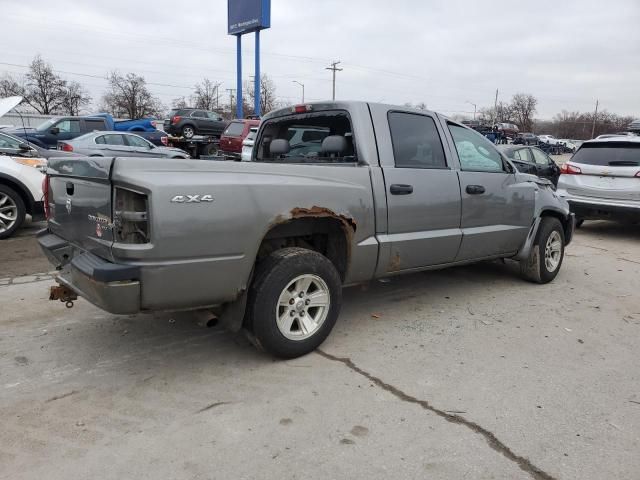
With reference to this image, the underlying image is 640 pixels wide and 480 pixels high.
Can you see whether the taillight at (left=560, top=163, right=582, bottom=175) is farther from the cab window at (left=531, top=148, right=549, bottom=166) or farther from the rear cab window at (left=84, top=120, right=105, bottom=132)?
the rear cab window at (left=84, top=120, right=105, bottom=132)

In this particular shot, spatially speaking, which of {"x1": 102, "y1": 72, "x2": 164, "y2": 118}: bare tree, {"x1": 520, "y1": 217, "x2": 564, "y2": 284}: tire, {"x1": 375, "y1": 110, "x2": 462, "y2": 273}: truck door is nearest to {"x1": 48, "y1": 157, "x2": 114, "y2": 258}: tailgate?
{"x1": 375, "y1": 110, "x2": 462, "y2": 273}: truck door

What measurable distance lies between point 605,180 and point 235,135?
40.4 ft

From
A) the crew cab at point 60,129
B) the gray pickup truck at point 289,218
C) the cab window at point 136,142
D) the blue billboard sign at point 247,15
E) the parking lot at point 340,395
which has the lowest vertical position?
the parking lot at point 340,395

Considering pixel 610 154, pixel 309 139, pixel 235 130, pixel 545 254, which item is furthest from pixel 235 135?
pixel 545 254

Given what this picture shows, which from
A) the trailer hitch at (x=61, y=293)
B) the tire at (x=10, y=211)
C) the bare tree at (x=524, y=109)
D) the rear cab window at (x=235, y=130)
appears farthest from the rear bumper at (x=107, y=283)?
the bare tree at (x=524, y=109)

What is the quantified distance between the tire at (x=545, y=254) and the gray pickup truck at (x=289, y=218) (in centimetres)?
36

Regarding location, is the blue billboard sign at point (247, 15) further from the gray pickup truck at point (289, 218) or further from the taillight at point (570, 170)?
the gray pickup truck at point (289, 218)

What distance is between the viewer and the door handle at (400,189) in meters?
4.09

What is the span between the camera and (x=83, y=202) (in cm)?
330

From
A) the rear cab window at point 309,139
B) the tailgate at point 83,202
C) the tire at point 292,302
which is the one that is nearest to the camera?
the tailgate at point 83,202

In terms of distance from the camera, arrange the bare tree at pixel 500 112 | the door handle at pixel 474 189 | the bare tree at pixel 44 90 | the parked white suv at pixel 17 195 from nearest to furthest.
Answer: the door handle at pixel 474 189, the parked white suv at pixel 17 195, the bare tree at pixel 44 90, the bare tree at pixel 500 112

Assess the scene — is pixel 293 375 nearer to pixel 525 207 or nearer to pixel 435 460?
pixel 435 460

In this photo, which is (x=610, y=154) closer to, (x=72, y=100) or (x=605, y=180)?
(x=605, y=180)

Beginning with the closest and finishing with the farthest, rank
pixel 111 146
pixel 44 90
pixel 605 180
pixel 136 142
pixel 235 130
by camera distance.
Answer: pixel 605 180, pixel 111 146, pixel 136 142, pixel 235 130, pixel 44 90
